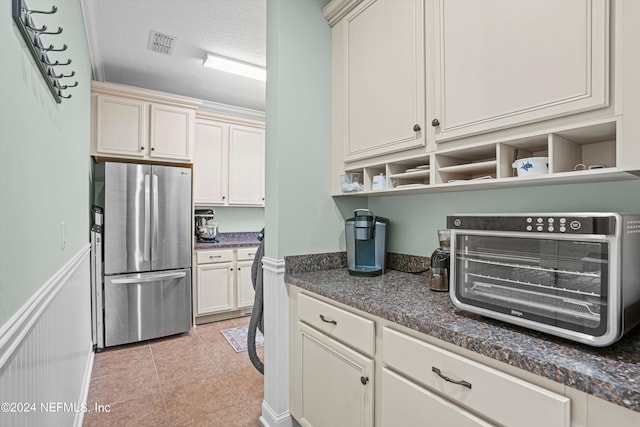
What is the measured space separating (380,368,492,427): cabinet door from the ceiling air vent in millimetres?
2811

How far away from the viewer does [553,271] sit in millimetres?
891

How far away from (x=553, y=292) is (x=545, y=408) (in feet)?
0.98

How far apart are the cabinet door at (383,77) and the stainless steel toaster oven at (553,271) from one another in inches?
23.9

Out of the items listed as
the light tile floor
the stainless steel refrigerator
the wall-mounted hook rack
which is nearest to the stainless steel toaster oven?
the wall-mounted hook rack

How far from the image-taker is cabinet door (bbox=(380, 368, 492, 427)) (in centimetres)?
92

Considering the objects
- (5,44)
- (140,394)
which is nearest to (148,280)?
(140,394)

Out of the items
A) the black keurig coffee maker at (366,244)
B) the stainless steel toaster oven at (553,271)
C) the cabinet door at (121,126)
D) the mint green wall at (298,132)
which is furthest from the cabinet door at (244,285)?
the stainless steel toaster oven at (553,271)

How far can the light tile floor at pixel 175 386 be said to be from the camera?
6.28ft

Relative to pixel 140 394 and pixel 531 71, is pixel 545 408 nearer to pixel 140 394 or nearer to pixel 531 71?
pixel 531 71

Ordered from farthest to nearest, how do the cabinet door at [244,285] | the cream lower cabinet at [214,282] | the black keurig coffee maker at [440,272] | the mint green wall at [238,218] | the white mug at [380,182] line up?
the mint green wall at [238,218], the cabinet door at [244,285], the cream lower cabinet at [214,282], the white mug at [380,182], the black keurig coffee maker at [440,272]

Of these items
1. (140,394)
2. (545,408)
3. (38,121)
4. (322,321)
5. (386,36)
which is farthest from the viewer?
(140,394)

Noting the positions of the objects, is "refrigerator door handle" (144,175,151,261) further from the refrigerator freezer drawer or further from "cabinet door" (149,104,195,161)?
"cabinet door" (149,104,195,161)

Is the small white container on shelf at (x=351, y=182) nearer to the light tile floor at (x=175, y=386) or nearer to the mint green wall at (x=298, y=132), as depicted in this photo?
the mint green wall at (x=298, y=132)

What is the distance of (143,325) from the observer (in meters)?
3.01
